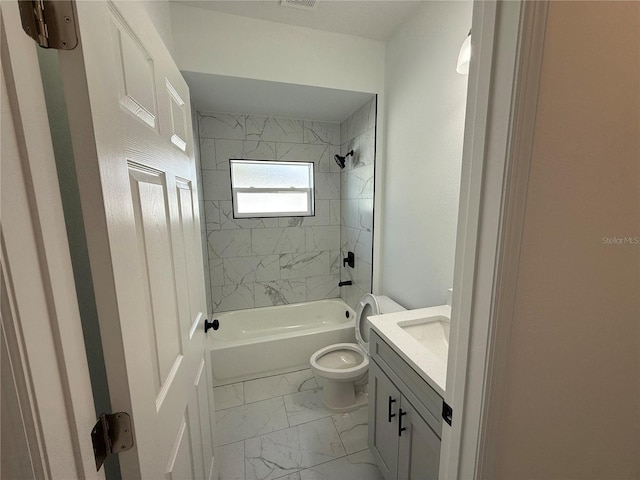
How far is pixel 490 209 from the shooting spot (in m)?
0.56

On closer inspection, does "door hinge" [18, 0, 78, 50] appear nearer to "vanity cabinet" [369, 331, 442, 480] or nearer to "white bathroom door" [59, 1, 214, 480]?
"white bathroom door" [59, 1, 214, 480]

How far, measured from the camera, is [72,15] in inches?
16.4

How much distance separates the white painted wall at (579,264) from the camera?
0.55 metres

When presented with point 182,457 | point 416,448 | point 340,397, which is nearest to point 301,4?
point 182,457

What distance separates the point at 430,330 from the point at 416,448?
0.53m

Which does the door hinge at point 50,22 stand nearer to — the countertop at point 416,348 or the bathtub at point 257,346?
the countertop at point 416,348

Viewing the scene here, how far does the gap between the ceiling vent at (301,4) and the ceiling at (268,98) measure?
0.43 meters

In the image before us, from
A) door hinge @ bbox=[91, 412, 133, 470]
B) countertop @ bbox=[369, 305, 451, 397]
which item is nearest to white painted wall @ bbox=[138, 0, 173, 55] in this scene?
door hinge @ bbox=[91, 412, 133, 470]

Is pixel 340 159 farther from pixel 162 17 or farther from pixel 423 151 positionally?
pixel 162 17

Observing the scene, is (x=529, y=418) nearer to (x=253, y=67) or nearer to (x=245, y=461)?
(x=245, y=461)

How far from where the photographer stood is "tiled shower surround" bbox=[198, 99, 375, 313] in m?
2.58

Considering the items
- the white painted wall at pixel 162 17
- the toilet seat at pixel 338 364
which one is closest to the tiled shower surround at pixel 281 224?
the toilet seat at pixel 338 364

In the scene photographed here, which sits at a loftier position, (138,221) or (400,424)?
(138,221)

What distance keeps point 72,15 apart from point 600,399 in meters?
1.49
